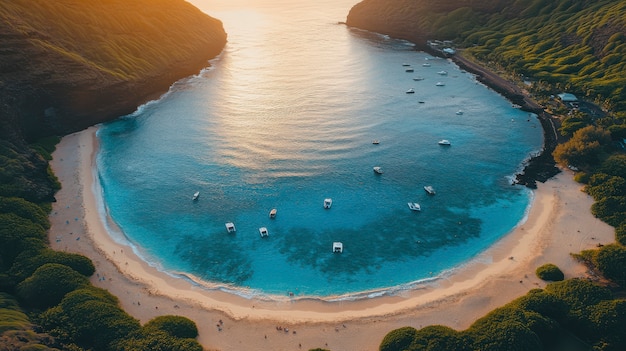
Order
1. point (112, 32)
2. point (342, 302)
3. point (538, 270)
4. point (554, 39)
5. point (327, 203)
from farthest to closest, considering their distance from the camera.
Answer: point (554, 39), point (112, 32), point (327, 203), point (538, 270), point (342, 302)

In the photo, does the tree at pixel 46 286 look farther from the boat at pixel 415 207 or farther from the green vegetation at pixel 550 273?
the green vegetation at pixel 550 273

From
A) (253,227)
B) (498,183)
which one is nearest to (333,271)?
(253,227)

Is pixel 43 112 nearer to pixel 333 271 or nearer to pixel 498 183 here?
pixel 333 271

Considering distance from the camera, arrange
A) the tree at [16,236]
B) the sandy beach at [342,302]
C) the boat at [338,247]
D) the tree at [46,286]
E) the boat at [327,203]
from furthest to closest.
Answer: the boat at [327,203]
the boat at [338,247]
the tree at [16,236]
the tree at [46,286]
the sandy beach at [342,302]

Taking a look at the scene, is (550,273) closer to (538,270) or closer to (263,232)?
(538,270)

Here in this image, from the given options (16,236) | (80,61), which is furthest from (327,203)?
(80,61)

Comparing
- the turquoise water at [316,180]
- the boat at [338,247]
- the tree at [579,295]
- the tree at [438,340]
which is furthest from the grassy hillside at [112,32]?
the tree at [579,295]

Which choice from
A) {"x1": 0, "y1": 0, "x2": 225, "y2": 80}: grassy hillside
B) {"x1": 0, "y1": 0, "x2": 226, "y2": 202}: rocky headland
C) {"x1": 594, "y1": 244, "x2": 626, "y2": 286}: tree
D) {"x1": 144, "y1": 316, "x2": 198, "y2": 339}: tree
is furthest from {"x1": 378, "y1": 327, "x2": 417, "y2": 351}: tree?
{"x1": 0, "y1": 0, "x2": 225, "y2": 80}: grassy hillside
